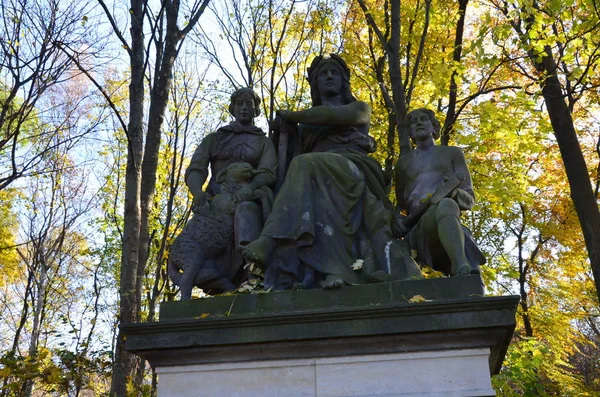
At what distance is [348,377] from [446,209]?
1419mm

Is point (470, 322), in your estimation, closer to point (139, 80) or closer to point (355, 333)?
point (355, 333)

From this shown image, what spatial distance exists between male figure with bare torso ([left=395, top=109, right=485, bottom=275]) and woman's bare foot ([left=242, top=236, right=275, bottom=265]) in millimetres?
1050

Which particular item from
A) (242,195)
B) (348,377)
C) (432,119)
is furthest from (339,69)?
(348,377)

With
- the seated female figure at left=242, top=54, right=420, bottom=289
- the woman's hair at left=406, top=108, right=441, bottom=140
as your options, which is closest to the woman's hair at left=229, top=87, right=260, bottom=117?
the seated female figure at left=242, top=54, right=420, bottom=289

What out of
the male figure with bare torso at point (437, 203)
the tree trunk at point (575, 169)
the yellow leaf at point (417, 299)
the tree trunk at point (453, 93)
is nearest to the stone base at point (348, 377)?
the yellow leaf at point (417, 299)

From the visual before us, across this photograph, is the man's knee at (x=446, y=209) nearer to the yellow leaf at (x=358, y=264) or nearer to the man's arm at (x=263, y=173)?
the yellow leaf at (x=358, y=264)

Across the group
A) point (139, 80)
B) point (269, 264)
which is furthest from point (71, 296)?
point (269, 264)

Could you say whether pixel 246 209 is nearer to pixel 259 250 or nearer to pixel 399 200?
pixel 259 250

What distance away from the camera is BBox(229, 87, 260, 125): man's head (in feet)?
19.7

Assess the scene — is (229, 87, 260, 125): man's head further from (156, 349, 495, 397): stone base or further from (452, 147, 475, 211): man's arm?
(156, 349, 495, 397): stone base

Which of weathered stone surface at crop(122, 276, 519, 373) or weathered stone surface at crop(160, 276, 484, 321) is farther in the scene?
weathered stone surface at crop(160, 276, 484, 321)

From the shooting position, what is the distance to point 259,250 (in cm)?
468

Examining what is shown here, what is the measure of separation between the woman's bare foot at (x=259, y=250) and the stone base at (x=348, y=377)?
75 centimetres

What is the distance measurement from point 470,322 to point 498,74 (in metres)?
10.9
